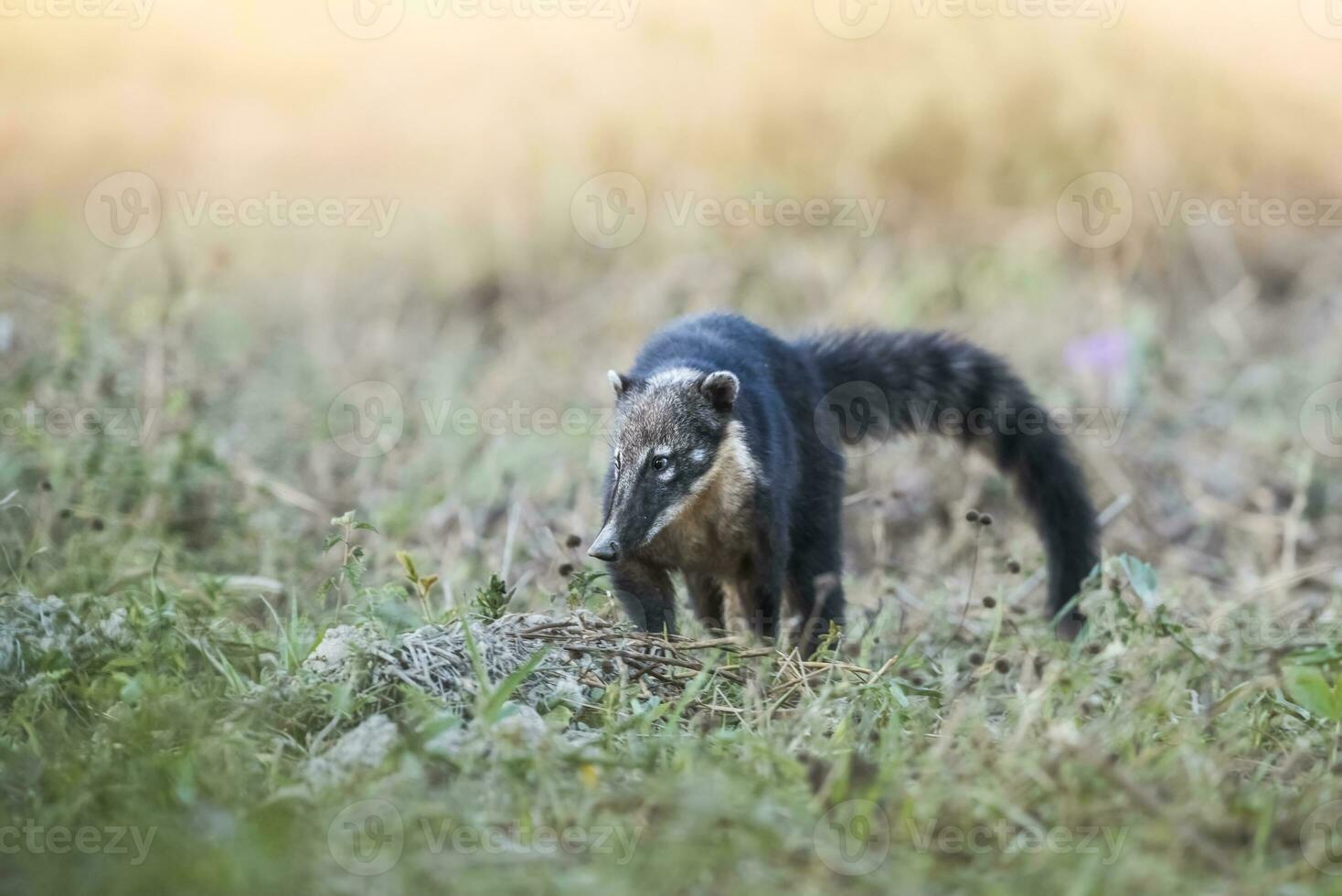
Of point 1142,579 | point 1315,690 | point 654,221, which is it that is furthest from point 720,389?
point 654,221

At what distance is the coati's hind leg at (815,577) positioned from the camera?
579cm

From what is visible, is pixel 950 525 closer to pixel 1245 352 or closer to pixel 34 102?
pixel 1245 352

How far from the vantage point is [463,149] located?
12445 millimetres

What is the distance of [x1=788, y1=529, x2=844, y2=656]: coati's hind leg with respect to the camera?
579 centimetres

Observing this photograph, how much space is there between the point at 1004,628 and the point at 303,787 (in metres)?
3.48

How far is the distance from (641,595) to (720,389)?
2.93ft

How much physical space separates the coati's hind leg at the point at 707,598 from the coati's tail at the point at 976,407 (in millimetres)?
1187

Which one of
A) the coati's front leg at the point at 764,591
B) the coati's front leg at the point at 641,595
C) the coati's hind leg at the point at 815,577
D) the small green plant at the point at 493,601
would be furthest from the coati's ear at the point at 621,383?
the small green plant at the point at 493,601

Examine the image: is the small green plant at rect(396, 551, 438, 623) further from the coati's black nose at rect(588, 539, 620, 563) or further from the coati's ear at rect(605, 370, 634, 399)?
the coati's ear at rect(605, 370, 634, 399)

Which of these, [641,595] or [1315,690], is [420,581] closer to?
[641,595]

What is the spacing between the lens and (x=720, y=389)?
543cm

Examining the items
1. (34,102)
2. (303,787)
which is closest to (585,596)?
(303,787)

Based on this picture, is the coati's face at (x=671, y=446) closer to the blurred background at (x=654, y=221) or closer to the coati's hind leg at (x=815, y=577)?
the coati's hind leg at (x=815, y=577)

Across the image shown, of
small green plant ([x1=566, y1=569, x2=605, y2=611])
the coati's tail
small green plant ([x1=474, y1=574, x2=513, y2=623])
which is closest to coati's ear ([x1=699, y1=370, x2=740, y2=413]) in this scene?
small green plant ([x1=566, y1=569, x2=605, y2=611])
